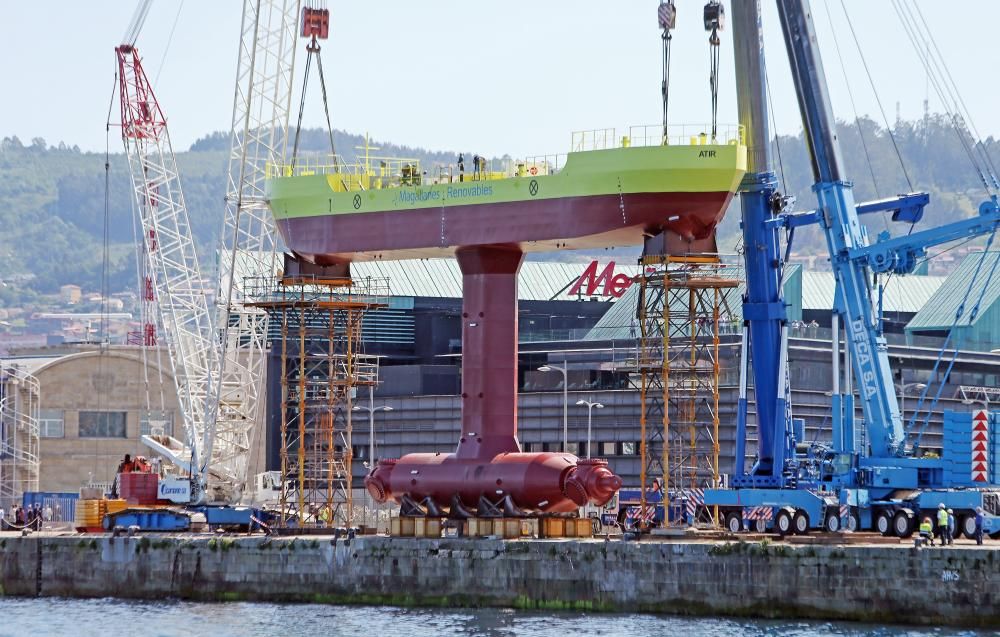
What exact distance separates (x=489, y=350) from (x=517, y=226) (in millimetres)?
6530

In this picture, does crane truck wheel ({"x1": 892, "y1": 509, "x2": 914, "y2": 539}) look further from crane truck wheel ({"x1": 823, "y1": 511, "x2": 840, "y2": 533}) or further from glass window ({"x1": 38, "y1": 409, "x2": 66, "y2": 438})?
glass window ({"x1": 38, "y1": 409, "x2": 66, "y2": 438})

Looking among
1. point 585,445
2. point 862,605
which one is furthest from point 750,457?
point 862,605

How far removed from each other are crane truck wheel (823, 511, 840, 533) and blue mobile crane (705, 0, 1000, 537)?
0.09 m

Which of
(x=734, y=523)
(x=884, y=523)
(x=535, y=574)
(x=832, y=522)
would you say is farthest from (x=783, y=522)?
(x=535, y=574)

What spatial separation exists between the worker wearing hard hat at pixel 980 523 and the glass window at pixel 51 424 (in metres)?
83.4

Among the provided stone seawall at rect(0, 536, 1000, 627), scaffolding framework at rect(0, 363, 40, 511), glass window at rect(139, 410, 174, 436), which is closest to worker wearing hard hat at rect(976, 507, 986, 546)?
stone seawall at rect(0, 536, 1000, 627)

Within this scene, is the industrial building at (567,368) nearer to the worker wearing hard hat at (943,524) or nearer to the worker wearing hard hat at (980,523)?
the worker wearing hard hat at (980,523)

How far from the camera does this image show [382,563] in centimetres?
8862

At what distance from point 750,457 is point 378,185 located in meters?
36.0

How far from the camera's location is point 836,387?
3920 inches

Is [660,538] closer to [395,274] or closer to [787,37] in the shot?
[787,37]

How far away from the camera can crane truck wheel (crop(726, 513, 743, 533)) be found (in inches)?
3457

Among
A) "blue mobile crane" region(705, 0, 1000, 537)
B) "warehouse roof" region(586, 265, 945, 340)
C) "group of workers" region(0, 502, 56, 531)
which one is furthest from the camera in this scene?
"warehouse roof" region(586, 265, 945, 340)

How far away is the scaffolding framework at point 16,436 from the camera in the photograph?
447 ft
